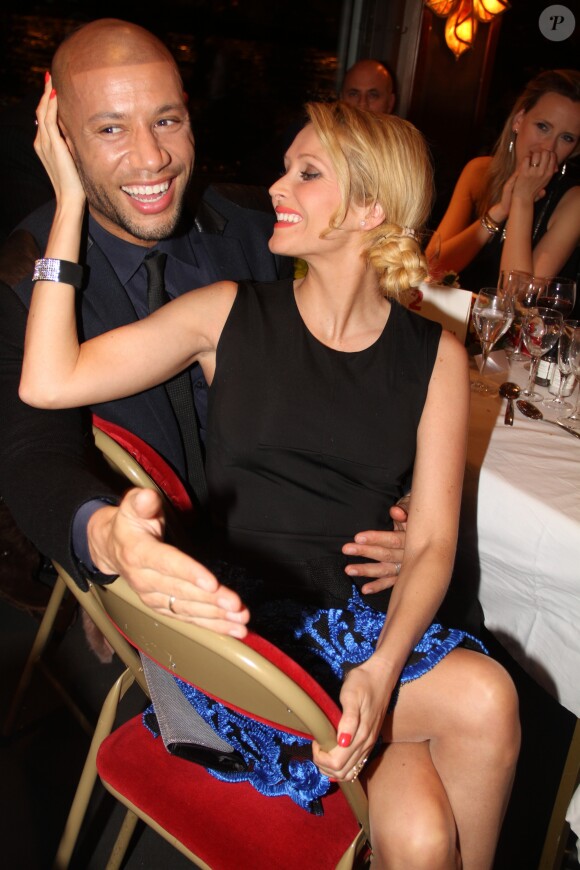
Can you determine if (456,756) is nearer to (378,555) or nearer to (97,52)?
(378,555)

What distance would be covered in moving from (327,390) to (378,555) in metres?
0.38

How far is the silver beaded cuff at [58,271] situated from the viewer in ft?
4.64

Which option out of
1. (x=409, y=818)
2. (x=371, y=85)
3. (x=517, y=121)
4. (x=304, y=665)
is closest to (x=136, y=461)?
(x=304, y=665)

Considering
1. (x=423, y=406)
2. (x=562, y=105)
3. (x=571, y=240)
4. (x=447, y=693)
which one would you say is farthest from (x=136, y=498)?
(x=562, y=105)

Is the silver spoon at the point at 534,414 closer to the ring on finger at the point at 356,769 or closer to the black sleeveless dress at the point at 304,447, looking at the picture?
the black sleeveless dress at the point at 304,447

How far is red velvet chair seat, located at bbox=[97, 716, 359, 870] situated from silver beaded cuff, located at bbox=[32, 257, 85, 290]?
33.9 inches

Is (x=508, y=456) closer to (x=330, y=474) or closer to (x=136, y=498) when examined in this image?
(x=330, y=474)

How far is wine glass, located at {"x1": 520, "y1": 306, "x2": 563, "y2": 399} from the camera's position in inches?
79.8

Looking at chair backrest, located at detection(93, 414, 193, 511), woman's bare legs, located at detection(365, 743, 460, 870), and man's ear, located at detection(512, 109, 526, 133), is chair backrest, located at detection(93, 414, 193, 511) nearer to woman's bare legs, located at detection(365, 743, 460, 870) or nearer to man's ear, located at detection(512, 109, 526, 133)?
woman's bare legs, located at detection(365, 743, 460, 870)

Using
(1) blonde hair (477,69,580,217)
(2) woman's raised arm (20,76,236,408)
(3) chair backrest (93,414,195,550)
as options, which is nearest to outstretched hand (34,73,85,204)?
(2) woman's raised arm (20,76,236,408)

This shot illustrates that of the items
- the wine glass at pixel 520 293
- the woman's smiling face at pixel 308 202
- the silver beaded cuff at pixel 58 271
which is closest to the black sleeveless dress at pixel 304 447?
the woman's smiling face at pixel 308 202

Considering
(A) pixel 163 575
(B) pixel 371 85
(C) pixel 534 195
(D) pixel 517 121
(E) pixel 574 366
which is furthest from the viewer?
(B) pixel 371 85

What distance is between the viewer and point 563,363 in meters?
1.97

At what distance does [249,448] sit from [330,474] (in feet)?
0.61
